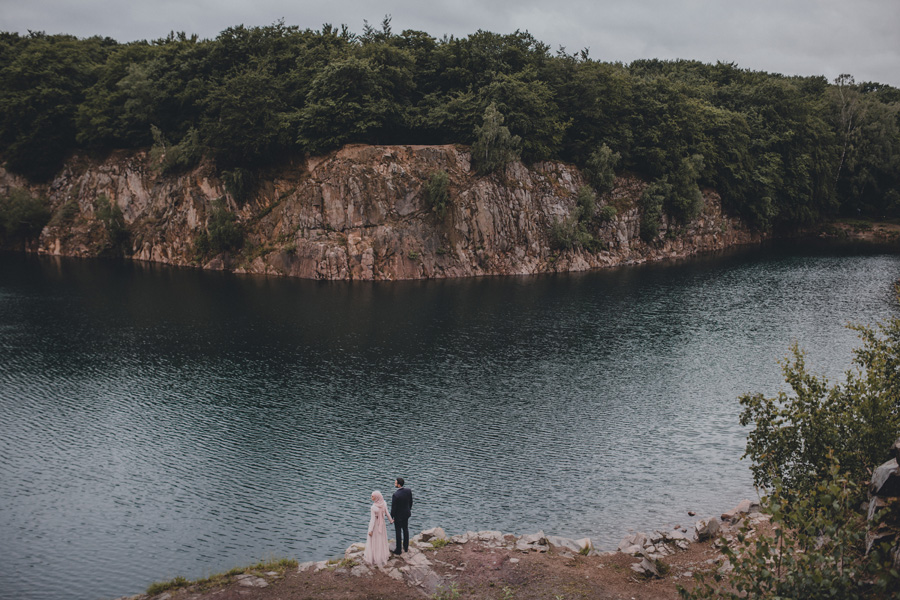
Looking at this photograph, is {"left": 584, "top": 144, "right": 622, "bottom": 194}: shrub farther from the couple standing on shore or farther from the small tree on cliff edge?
the couple standing on shore

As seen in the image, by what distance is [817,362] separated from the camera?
49.7 metres

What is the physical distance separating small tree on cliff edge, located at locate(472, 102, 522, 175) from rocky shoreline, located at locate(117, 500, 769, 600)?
211 ft

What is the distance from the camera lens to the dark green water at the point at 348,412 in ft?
93.6

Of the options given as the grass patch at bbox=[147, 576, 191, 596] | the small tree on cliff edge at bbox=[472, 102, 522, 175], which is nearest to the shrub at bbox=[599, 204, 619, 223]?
the small tree on cliff edge at bbox=[472, 102, 522, 175]

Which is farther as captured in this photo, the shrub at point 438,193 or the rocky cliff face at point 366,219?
the rocky cliff face at point 366,219

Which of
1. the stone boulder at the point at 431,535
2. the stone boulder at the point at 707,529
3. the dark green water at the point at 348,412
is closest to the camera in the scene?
the stone boulder at the point at 431,535

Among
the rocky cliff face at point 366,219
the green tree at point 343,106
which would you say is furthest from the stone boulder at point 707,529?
the green tree at point 343,106

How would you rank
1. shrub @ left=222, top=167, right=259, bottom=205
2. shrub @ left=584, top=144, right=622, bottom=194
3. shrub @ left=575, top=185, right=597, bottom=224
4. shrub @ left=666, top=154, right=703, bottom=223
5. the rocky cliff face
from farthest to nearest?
shrub @ left=666, top=154, right=703, bottom=223
shrub @ left=584, top=144, right=622, bottom=194
shrub @ left=575, top=185, right=597, bottom=224
shrub @ left=222, top=167, right=259, bottom=205
the rocky cliff face

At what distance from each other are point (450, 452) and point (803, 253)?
89.6m

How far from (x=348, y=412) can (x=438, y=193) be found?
4683 cm

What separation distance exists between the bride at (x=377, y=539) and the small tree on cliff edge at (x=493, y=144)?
219ft

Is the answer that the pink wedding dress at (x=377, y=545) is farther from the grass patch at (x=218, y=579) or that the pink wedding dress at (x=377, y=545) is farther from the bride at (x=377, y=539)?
the grass patch at (x=218, y=579)

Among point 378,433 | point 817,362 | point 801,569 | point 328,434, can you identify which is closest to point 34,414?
point 328,434

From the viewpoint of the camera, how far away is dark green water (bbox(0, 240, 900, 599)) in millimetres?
28531
